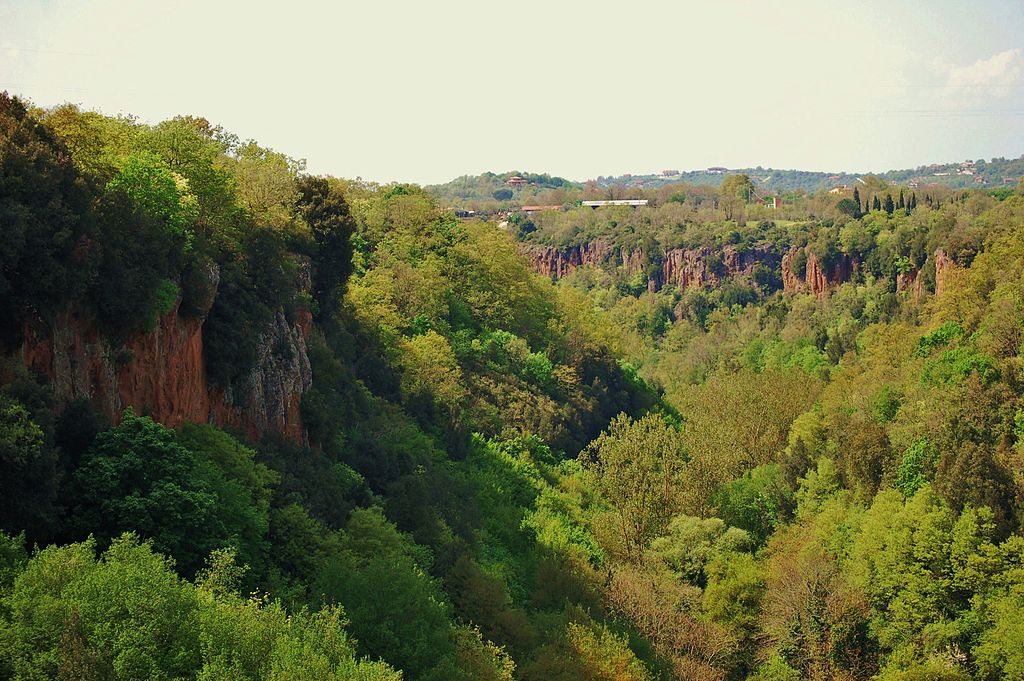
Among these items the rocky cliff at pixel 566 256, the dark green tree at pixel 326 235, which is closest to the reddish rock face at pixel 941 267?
the dark green tree at pixel 326 235

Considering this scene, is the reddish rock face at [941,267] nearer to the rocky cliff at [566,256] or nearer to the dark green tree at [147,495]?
the dark green tree at [147,495]

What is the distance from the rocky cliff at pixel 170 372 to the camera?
25094 mm

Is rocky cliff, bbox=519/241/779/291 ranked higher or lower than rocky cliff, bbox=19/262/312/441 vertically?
lower

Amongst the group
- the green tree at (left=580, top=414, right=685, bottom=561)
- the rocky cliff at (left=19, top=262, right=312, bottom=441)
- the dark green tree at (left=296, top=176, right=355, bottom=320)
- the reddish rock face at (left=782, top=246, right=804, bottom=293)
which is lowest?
the green tree at (left=580, top=414, right=685, bottom=561)

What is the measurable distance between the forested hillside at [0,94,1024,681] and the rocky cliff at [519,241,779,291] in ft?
201

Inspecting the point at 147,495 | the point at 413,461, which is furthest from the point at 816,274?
the point at 147,495

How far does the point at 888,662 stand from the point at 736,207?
13875 cm

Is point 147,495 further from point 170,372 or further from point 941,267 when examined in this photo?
point 941,267

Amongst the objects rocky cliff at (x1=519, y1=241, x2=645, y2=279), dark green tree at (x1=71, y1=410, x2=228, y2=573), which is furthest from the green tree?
rocky cliff at (x1=519, y1=241, x2=645, y2=279)

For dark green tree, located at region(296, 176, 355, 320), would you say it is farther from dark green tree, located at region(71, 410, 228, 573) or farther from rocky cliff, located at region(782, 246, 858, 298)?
rocky cliff, located at region(782, 246, 858, 298)

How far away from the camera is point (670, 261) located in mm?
152625

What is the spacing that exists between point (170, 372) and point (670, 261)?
12782 cm

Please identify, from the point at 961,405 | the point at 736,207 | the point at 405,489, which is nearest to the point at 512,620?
the point at 405,489

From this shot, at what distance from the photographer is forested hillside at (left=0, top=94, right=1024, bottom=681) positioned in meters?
22.4
